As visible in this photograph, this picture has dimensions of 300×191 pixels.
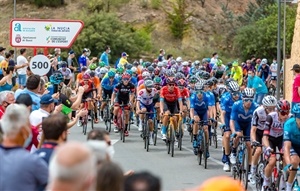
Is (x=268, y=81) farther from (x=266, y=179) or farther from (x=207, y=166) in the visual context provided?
(x=266, y=179)

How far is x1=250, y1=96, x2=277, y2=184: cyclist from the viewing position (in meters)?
13.4

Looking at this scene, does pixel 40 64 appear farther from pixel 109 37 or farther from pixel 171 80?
pixel 109 37

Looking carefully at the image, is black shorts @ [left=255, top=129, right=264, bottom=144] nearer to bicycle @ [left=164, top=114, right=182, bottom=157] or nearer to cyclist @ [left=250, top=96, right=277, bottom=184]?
cyclist @ [left=250, top=96, right=277, bottom=184]

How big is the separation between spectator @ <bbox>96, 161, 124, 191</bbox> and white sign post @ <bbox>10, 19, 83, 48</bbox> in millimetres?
17023

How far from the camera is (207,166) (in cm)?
1741

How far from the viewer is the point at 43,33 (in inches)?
889

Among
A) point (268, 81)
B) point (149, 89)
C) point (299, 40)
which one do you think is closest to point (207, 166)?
point (149, 89)

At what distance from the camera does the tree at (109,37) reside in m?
53.1

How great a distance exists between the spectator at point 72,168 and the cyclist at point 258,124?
8606 mm

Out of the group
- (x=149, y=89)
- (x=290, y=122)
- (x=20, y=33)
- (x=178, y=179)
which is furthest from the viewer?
(x=20, y=33)

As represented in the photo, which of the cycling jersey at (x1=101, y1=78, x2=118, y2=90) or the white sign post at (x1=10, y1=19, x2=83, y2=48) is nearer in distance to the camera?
the white sign post at (x1=10, y1=19, x2=83, y2=48)

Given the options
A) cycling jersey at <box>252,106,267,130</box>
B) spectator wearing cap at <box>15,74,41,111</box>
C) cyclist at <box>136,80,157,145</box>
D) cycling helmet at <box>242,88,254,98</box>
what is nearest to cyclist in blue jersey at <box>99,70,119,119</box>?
cyclist at <box>136,80,157,145</box>

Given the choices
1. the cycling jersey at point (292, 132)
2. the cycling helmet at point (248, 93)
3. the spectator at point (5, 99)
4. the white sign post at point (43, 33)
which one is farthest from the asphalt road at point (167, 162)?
the spectator at point (5, 99)

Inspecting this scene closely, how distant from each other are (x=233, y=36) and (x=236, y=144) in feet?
148
